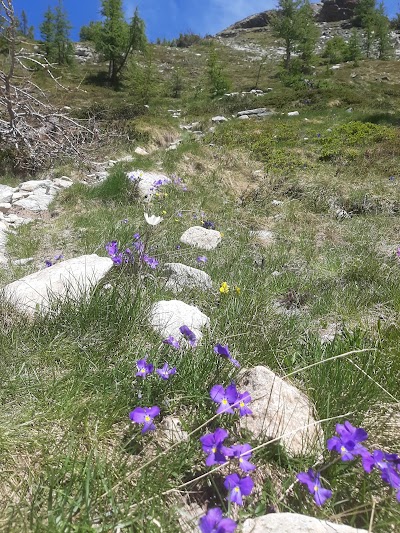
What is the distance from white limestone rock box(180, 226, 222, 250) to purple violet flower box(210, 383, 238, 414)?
10.3 feet

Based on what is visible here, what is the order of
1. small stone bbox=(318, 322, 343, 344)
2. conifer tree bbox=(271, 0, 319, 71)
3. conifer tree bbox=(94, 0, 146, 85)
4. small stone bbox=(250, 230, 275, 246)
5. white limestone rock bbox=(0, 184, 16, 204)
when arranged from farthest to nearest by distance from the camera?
conifer tree bbox=(271, 0, 319, 71) < conifer tree bbox=(94, 0, 146, 85) < white limestone rock bbox=(0, 184, 16, 204) < small stone bbox=(250, 230, 275, 246) < small stone bbox=(318, 322, 343, 344)

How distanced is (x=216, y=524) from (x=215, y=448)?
304mm

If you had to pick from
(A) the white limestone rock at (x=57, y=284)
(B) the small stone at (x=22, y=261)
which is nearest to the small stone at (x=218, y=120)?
(B) the small stone at (x=22, y=261)

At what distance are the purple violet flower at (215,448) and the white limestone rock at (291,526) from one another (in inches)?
8.3

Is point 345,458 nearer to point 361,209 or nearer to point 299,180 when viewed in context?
point 361,209

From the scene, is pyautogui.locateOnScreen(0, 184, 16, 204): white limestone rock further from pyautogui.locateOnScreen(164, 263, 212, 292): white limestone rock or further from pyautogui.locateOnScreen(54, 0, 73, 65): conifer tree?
pyautogui.locateOnScreen(54, 0, 73, 65): conifer tree

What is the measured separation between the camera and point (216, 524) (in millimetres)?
1055

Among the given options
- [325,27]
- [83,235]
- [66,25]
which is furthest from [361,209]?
[325,27]

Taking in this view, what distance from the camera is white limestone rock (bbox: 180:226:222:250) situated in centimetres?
475

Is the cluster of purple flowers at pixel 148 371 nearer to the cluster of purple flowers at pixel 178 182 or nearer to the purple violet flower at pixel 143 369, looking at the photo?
the purple violet flower at pixel 143 369

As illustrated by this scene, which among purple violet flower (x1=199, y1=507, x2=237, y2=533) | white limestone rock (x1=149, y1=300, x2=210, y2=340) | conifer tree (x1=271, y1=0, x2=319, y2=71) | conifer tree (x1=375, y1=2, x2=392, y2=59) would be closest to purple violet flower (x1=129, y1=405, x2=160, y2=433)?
purple violet flower (x1=199, y1=507, x2=237, y2=533)

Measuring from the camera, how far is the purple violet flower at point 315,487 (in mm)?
1254

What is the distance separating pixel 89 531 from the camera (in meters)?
1.14

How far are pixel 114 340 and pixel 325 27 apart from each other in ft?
313
